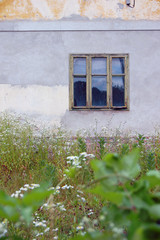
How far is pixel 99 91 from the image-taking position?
6699 millimetres

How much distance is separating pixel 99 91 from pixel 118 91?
47cm

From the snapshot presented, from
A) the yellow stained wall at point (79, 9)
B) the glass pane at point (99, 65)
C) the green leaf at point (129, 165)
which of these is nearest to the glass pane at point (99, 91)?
the glass pane at point (99, 65)

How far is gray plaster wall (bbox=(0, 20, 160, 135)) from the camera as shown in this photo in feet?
21.6

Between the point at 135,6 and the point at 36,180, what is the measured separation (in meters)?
5.33

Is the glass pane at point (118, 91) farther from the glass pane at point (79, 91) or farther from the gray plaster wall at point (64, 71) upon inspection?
the glass pane at point (79, 91)

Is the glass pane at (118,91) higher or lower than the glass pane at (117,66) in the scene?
lower

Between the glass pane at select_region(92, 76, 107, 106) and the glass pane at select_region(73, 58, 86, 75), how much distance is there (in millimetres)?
343

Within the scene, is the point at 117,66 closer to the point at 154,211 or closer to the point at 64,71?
the point at 64,71

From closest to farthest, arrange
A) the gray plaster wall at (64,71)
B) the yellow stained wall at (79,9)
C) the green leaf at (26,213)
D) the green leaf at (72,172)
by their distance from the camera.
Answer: the green leaf at (26,213) → the green leaf at (72,172) → the gray plaster wall at (64,71) → the yellow stained wall at (79,9)

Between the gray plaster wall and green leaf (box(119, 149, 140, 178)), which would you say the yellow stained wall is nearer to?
the gray plaster wall

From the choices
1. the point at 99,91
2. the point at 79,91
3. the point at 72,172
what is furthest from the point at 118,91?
the point at 72,172

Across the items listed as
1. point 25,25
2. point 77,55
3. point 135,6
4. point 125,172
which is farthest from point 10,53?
point 125,172

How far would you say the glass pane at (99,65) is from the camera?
671 centimetres

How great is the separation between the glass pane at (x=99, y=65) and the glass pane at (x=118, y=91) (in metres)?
0.34
